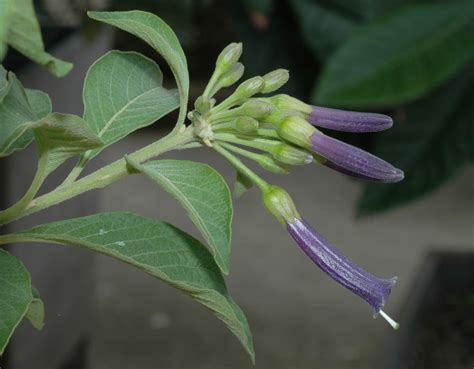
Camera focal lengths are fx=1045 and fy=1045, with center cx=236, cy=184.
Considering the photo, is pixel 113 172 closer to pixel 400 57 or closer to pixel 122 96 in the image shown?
pixel 122 96

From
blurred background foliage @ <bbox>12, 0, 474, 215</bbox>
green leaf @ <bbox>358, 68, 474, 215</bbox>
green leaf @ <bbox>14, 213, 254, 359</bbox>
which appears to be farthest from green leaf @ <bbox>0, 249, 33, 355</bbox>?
green leaf @ <bbox>358, 68, 474, 215</bbox>

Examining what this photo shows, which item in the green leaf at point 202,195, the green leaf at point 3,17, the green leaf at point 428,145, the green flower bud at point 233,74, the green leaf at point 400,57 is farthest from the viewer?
the green leaf at point 428,145

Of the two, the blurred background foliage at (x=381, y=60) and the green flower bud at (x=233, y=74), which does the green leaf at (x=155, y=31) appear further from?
the blurred background foliage at (x=381, y=60)

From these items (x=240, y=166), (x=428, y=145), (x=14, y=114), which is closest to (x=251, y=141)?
(x=240, y=166)

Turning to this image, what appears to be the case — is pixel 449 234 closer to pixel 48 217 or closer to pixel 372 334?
pixel 372 334

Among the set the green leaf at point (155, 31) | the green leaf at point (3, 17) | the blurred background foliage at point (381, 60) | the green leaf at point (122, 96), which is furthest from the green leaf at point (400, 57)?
the green leaf at point (3, 17)

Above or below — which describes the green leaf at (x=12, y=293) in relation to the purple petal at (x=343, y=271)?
below

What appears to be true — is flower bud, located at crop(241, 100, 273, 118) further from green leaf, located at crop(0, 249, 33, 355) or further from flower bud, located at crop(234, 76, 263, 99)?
green leaf, located at crop(0, 249, 33, 355)
